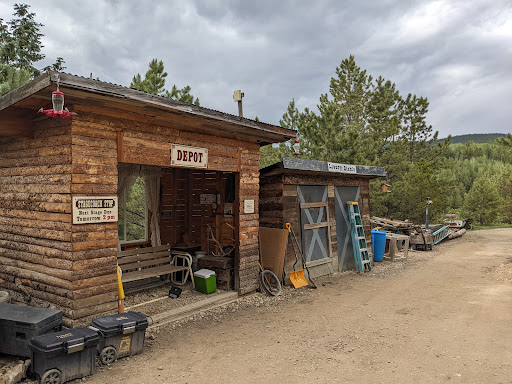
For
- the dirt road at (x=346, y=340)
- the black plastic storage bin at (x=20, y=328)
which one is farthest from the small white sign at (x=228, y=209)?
the black plastic storage bin at (x=20, y=328)

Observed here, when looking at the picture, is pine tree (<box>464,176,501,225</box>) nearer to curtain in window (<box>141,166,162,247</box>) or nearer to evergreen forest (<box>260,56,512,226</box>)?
evergreen forest (<box>260,56,512,226</box>)

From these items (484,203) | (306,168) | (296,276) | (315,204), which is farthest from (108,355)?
(484,203)

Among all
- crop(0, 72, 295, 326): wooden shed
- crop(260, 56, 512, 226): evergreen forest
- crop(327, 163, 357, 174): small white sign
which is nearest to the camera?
crop(0, 72, 295, 326): wooden shed

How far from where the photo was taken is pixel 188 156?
6617 millimetres

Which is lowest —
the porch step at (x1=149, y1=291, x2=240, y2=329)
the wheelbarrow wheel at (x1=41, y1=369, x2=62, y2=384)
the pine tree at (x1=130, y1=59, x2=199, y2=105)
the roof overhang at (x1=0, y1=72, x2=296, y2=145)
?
the porch step at (x1=149, y1=291, x2=240, y2=329)

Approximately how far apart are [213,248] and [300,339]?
4.25 meters

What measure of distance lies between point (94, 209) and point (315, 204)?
6.45m

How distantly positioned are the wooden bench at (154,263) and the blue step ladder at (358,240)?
17.8 feet

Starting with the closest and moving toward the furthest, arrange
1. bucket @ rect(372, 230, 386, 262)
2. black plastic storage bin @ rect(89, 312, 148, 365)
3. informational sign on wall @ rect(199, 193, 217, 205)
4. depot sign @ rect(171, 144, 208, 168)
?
black plastic storage bin @ rect(89, 312, 148, 365)
depot sign @ rect(171, 144, 208, 168)
informational sign on wall @ rect(199, 193, 217, 205)
bucket @ rect(372, 230, 386, 262)

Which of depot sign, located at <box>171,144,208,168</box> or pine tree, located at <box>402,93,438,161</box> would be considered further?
pine tree, located at <box>402,93,438,161</box>

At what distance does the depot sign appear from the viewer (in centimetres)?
639

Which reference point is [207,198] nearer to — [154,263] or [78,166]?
[154,263]

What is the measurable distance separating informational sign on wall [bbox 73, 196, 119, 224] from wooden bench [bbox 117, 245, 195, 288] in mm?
2074

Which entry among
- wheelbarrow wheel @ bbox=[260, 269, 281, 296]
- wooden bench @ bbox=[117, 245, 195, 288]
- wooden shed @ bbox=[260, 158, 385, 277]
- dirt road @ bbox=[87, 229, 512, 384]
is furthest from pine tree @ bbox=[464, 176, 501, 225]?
wooden bench @ bbox=[117, 245, 195, 288]
